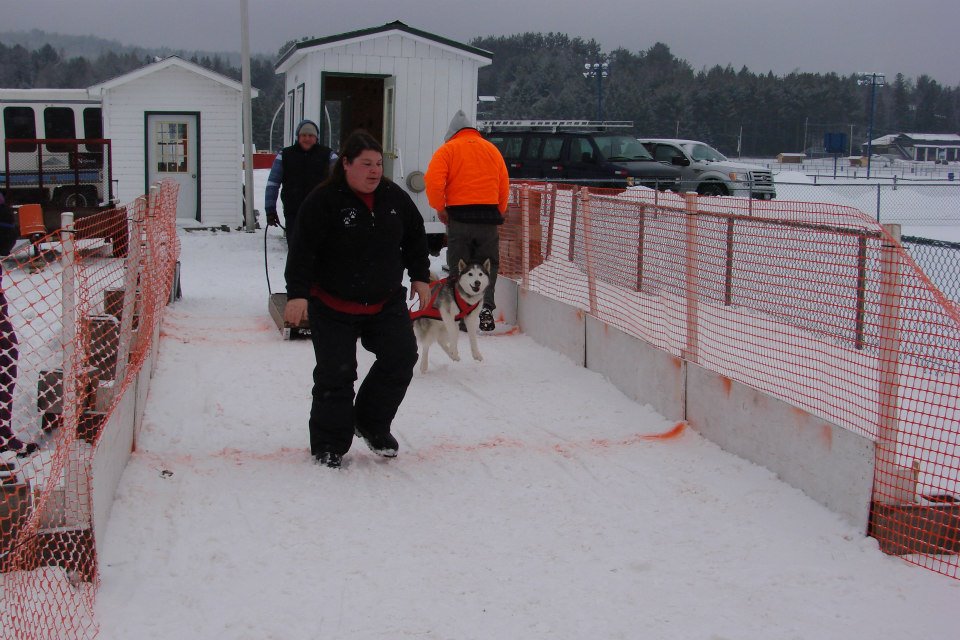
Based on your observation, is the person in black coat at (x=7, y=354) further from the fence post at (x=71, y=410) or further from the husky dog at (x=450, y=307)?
the husky dog at (x=450, y=307)

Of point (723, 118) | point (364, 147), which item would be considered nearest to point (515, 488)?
point (364, 147)

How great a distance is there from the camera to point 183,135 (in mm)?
20359

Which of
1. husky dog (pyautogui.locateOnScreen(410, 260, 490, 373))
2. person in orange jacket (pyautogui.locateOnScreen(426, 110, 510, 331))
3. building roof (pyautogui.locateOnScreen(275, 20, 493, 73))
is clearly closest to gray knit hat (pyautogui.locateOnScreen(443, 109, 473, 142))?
person in orange jacket (pyautogui.locateOnScreen(426, 110, 510, 331))

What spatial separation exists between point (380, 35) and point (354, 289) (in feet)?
36.7

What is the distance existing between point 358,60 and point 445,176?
24.6 ft

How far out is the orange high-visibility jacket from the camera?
8.56m

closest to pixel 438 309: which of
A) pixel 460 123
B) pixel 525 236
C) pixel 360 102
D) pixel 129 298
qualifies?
pixel 460 123

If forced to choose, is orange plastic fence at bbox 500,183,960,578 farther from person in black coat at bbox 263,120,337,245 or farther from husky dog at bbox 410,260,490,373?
person in black coat at bbox 263,120,337,245

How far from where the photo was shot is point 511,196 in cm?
1119

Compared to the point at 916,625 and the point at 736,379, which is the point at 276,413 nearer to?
the point at 736,379

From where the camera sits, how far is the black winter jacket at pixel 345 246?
502cm

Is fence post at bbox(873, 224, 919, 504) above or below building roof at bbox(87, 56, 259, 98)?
below

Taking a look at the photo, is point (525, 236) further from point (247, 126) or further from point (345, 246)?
point (247, 126)

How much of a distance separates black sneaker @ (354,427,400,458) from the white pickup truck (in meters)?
18.5
